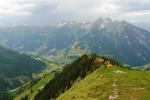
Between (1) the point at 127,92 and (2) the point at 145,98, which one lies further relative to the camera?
(1) the point at 127,92

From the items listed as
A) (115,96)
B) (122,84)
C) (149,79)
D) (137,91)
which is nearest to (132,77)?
(149,79)

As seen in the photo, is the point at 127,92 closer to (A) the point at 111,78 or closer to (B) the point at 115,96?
(B) the point at 115,96

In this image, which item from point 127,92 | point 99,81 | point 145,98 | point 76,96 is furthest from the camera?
point 99,81

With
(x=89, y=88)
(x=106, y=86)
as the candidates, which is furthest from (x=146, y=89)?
(x=89, y=88)

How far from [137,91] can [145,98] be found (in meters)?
11.8

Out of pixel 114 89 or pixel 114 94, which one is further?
pixel 114 89

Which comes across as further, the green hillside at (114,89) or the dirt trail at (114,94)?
the green hillside at (114,89)

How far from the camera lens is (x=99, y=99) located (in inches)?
6063

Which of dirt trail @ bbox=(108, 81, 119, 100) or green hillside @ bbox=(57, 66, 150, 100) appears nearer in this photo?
dirt trail @ bbox=(108, 81, 119, 100)

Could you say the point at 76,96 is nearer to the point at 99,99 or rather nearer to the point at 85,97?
the point at 85,97

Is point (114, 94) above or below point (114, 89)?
below

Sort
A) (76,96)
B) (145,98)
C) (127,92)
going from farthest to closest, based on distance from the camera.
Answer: (76,96) < (127,92) < (145,98)

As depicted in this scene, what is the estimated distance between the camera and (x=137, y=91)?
160 metres

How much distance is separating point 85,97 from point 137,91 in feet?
83.1
